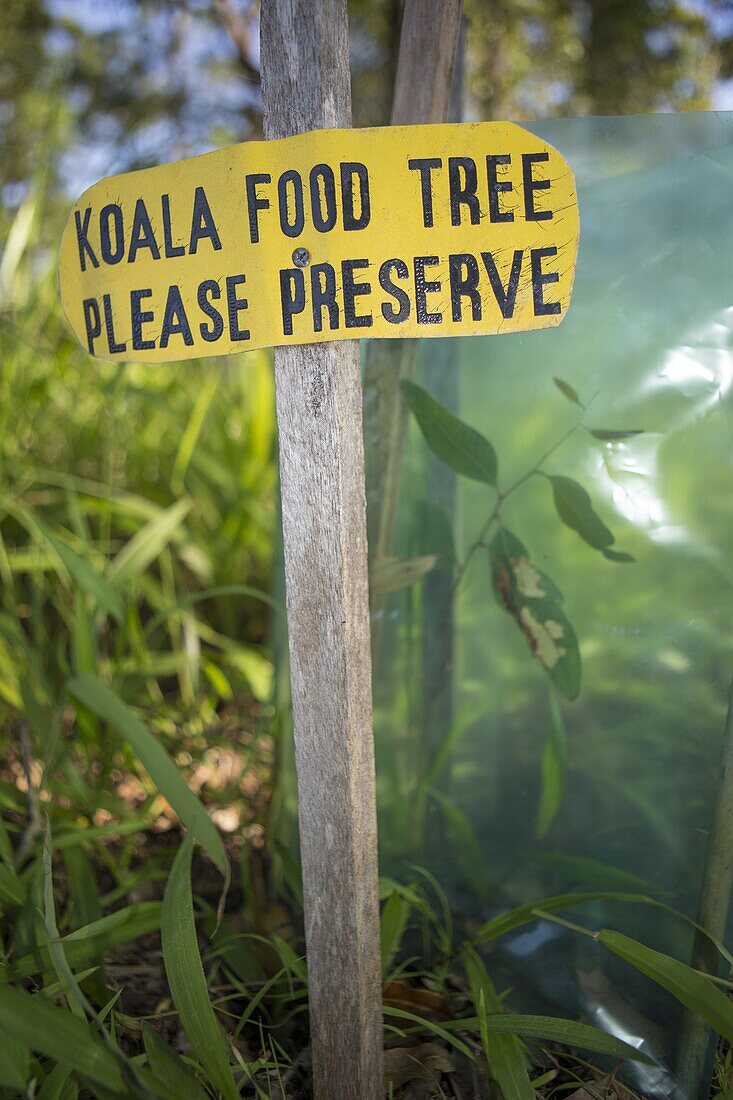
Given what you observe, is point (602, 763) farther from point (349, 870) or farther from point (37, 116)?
point (37, 116)

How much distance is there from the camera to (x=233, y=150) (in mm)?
507

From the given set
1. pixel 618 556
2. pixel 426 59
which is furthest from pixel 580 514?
pixel 426 59

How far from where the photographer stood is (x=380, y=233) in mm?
508

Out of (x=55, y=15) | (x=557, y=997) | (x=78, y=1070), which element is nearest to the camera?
(x=78, y=1070)

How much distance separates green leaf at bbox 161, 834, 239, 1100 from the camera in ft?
1.81

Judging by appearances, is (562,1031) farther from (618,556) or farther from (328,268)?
(328,268)

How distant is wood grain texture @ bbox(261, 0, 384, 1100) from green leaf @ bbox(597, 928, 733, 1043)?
0.57 ft

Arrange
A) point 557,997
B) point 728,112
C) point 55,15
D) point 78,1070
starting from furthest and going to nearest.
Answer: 1. point 55,15
2. point 557,997
3. point 728,112
4. point 78,1070

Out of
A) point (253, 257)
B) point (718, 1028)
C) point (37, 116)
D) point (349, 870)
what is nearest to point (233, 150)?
point (253, 257)

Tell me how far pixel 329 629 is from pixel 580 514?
249 mm

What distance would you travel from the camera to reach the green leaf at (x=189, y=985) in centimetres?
55

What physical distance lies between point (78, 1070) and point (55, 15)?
320 cm

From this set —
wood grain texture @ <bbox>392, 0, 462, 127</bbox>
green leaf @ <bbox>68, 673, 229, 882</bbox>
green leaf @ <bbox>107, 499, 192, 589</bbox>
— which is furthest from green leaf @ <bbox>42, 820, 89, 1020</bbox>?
wood grain texture @ <bbox>392, 0, 462, 127</bbox>

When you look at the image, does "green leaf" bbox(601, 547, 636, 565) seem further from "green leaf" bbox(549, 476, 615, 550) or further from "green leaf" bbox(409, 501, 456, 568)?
"green leaf" bbox(409, 501, 456, 568)
